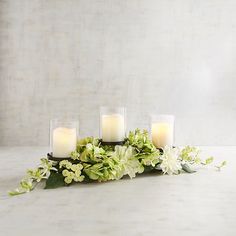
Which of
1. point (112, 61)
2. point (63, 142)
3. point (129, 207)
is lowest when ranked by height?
point (129, 207)

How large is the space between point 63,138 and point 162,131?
397 mm

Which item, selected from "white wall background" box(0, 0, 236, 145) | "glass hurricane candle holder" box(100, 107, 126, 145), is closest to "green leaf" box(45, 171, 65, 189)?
"glass hurricane candle holder" box(100, 107, 126, 145)

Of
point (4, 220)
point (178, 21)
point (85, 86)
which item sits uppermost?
point (178, 21)

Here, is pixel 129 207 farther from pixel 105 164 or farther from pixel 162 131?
pixel 162 131

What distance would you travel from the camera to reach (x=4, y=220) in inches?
37.7

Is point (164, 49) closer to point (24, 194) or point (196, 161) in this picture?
point (196, 161)

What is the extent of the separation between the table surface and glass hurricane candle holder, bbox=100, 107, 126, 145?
0.53ft

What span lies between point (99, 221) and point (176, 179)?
0.55 m

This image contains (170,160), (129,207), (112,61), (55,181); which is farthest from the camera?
(112,61)

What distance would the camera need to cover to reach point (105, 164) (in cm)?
133

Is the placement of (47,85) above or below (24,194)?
above

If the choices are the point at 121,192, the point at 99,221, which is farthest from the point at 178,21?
the point at 99,221

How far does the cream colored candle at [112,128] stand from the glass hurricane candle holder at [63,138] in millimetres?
147

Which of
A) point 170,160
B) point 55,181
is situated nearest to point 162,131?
point 170,160
